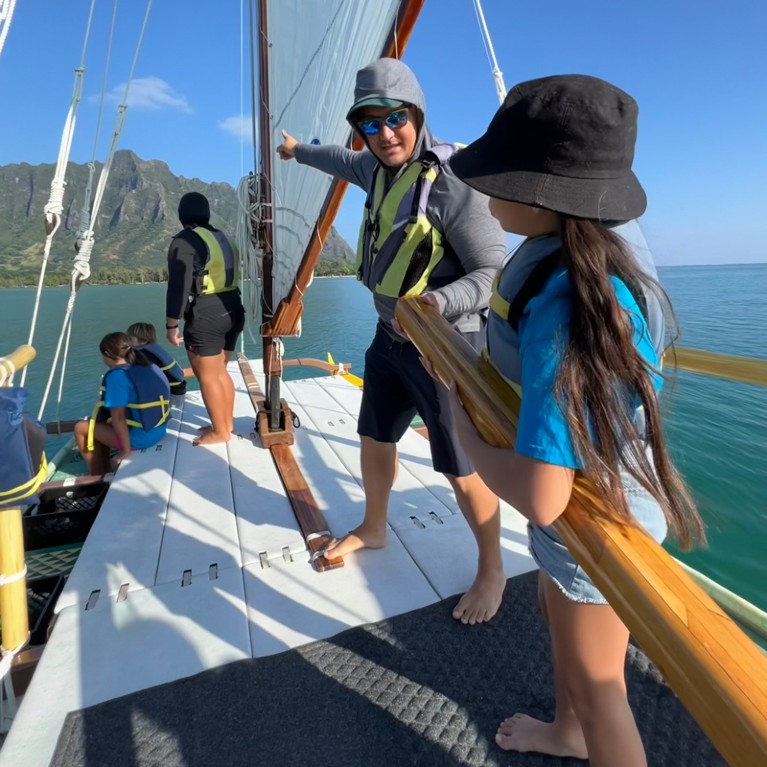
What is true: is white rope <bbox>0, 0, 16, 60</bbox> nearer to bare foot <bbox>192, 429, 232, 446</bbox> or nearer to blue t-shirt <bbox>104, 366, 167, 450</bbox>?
blue t-shirt <bbox>104, 366, 167, 450</bbox>

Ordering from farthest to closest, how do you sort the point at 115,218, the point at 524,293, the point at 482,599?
the point at 115,218, the point at 482,599, the point at 524,293

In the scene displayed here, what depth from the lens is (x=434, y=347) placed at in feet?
3.08

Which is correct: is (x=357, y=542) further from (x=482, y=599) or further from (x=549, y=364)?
(x=549, y=364)

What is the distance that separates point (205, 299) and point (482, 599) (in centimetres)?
235

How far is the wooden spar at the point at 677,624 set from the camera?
1.23 feet

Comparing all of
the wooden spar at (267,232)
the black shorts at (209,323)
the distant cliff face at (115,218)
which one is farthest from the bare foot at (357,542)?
the distant cliff face at (115,218)

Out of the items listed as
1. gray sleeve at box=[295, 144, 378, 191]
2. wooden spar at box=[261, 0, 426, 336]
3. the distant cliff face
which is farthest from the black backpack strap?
the distant cliff face

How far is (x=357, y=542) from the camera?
194 centimetres

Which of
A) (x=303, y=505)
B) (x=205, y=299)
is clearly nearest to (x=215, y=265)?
(x=205, y=299)

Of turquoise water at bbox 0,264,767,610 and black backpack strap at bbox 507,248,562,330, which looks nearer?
black backpack strap at bbox 507,248,562,330

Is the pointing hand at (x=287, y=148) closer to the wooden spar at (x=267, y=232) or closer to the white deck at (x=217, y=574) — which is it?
the wooden spar at (x=267, y=232)

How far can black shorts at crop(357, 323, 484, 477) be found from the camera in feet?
4.95

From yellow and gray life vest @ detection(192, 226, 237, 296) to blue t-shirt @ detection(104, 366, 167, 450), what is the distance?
29.4 inches

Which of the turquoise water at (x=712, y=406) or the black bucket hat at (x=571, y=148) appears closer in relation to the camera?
the black bucket hat at (x=571, y=148)
